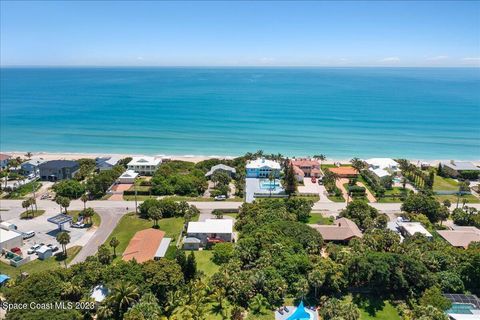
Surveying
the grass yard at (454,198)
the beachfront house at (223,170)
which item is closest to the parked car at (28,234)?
the beachfront house at (223,170)

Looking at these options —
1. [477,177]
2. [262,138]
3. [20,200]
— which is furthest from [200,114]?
[477,177]

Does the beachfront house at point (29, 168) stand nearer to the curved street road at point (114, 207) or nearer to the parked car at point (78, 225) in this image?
the curved street road at point (114, 207)

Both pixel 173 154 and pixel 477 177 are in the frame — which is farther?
pixel 173 154

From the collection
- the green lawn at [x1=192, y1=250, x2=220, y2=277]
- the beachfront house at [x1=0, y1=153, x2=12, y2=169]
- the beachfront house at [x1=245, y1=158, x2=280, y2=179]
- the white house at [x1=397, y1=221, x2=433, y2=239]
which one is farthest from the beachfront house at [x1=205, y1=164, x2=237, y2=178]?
the beachfront house at [x1=0, y1=153, x2=12, y2=169]

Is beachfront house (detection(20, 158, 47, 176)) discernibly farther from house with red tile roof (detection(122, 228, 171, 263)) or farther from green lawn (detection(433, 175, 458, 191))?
green lawn (detection(433, 175, 458, 191))

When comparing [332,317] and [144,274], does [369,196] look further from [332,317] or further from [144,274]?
[144,274]

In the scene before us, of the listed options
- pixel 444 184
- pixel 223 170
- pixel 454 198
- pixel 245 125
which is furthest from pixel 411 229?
pixel 245 125
